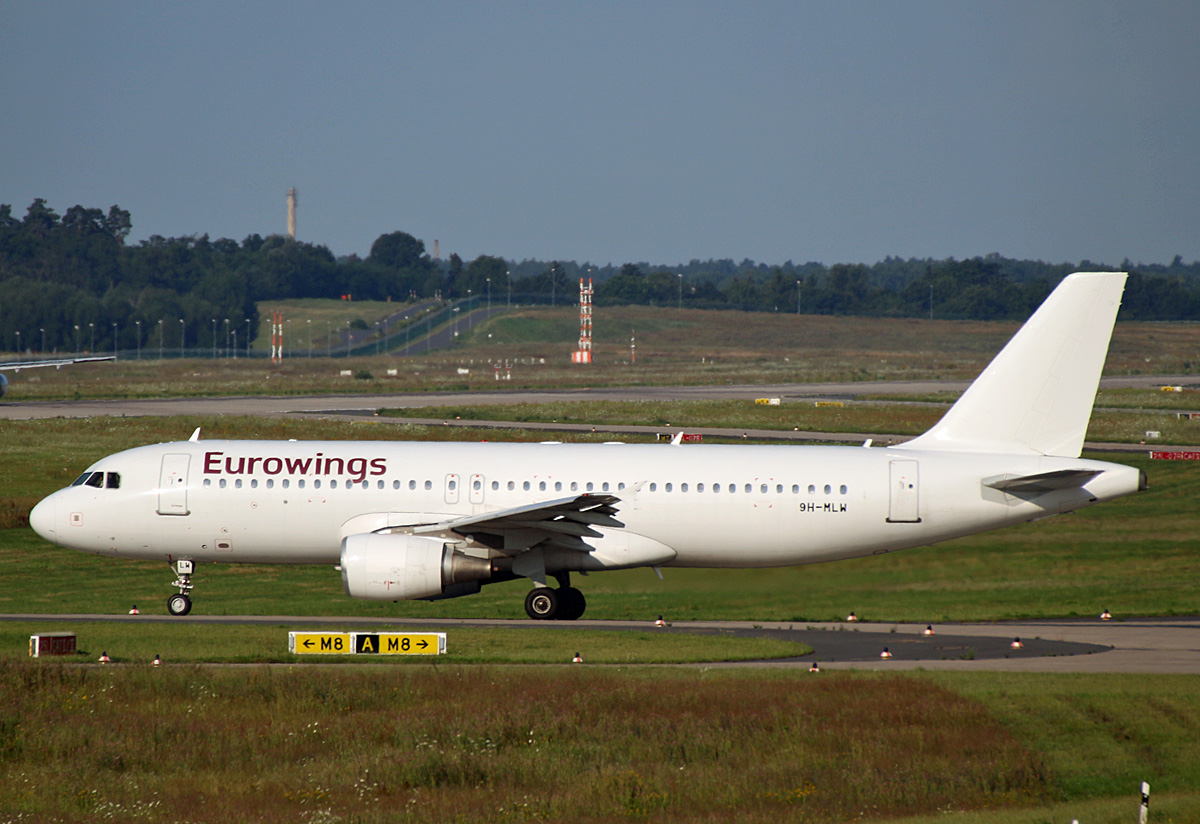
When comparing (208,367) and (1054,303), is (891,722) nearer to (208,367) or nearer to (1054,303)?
(1054,303)

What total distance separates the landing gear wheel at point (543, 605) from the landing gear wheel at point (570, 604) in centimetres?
11

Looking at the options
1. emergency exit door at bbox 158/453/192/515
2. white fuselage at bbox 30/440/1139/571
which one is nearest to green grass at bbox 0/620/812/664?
white fuselage at bbox 30/440/1139/571

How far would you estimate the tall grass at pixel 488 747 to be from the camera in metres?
16.8

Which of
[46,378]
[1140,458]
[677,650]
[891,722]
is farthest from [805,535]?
[46,378]

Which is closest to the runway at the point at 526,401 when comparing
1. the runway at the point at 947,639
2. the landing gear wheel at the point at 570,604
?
the runway at the point at 947,639

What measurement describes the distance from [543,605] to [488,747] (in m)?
10.8

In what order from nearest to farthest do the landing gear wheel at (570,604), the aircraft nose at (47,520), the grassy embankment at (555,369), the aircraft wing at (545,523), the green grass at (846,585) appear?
the aircraft wing at (545,523)
the landing gear wheel at (570,604)
the green grass at (846,585)
the aircraft nose at (47,520)
the grassy embankment at (555,369)

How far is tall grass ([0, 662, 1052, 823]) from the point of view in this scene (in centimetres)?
1675

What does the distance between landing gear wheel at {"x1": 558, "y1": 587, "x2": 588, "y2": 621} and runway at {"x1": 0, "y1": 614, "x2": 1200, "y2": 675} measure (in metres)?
0.29

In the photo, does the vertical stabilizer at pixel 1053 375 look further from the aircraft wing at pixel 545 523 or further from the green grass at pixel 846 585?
the aircraft wing at pixel 545 523

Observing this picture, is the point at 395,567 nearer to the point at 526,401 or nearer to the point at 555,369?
the point at 526,401

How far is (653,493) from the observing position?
29.5m

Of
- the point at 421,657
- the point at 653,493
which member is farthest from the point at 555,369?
the point at 421,657

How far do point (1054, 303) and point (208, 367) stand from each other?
137050mm
